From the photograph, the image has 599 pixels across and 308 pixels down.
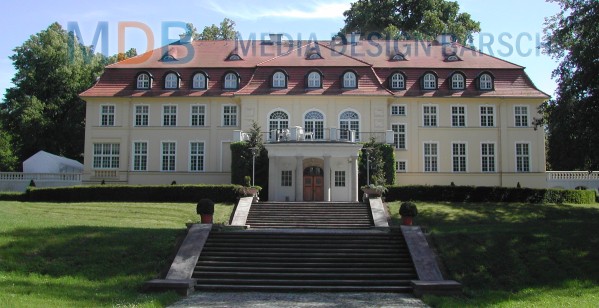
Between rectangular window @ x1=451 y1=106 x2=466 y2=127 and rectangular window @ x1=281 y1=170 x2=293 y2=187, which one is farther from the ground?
rectangular window @ x1=451 y1=106 x2=466 y2=127

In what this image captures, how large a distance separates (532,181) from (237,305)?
31249 mm

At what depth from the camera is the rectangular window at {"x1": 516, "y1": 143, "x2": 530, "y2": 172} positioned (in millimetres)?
40312

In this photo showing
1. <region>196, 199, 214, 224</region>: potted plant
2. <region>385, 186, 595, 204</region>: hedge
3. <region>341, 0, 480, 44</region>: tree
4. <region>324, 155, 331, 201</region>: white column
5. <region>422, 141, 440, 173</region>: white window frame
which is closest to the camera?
<region>196, 199, 214, 224</region>: potted plant

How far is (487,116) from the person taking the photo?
1608 inches

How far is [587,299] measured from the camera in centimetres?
1412

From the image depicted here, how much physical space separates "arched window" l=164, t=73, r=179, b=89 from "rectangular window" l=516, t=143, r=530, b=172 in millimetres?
23871

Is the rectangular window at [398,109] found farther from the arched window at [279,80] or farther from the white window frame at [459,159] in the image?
the arched window at [279,80]

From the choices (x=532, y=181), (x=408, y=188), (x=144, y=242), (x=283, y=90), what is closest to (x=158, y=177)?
(x=283, y=90)

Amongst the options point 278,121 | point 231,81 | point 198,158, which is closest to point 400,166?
point 278,121

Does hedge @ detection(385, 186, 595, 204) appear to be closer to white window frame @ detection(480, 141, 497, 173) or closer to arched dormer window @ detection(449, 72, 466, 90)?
white window frame @ detection(480, 141, 497, 173)

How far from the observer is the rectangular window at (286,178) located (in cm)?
3544

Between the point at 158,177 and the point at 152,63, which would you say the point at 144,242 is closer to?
the point at 158,177

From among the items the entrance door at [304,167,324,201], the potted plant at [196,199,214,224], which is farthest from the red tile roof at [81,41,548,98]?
the potted plant at [196,199,214,224]

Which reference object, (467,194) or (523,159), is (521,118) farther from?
(467,194)
